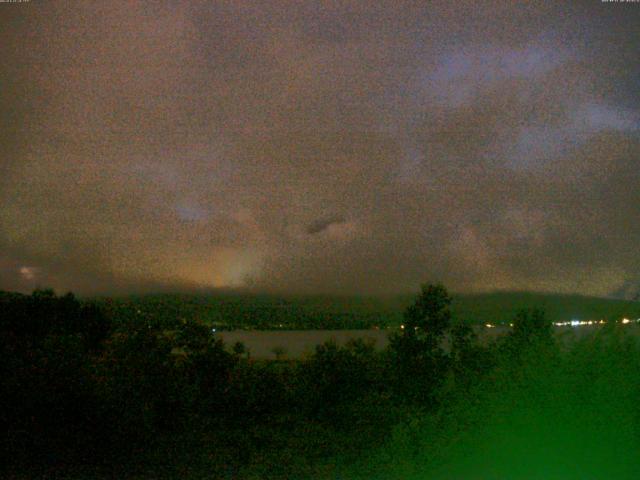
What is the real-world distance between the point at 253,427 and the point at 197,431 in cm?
126

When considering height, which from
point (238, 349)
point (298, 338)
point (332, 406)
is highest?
point (298, 338)

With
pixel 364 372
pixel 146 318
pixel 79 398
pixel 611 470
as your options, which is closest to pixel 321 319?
pixel 364 372

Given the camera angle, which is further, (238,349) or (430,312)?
(238,349)

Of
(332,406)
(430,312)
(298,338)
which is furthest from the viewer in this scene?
(298,338)

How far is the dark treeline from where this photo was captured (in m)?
7.08

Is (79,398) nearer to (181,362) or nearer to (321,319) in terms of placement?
(181,362)

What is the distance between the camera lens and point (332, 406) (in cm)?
1619

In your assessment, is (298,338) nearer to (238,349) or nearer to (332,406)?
(238,349)

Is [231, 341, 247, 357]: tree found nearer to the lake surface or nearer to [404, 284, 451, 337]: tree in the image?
the lake surface

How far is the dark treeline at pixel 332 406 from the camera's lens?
279 inches

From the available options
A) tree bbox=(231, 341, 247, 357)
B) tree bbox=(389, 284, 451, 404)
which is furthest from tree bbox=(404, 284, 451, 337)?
tree bbox=(231, 341, 247, 357)

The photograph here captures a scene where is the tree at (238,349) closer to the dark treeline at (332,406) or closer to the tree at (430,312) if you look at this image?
the dark treeline at (332,406)

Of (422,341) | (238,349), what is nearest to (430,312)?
(422,341)

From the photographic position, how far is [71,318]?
93.2 feet
